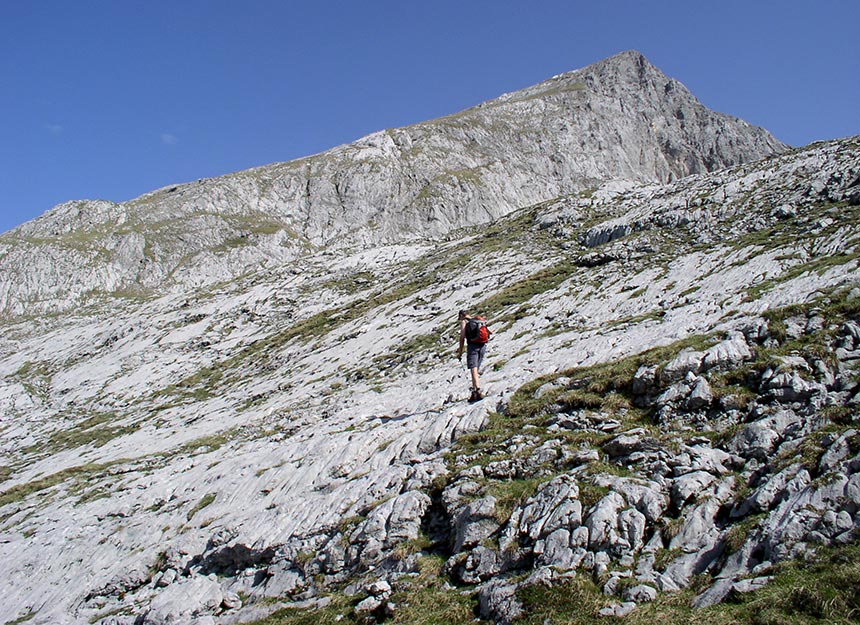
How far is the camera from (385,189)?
156m

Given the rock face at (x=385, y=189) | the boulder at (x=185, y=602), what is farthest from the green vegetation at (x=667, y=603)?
the rock face at (x=385, y=189)

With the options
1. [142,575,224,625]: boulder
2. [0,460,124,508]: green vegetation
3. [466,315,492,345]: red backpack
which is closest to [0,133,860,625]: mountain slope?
[142,575,224,625]: boulder

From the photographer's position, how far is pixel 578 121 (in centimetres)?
18288

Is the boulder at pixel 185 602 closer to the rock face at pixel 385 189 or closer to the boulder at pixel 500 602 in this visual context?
the boulder at pixel 500 602

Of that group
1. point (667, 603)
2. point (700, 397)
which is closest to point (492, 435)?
point (700, 397)

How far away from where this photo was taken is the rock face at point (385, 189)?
129250 mm

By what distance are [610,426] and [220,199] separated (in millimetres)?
159179

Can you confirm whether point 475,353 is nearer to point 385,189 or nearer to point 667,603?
point 667,603

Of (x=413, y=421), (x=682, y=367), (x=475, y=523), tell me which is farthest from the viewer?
(x=413, y=421)

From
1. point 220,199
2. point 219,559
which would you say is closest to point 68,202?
point 220,199

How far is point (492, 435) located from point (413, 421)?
4.71 meters

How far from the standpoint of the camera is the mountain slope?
1194 centimetres

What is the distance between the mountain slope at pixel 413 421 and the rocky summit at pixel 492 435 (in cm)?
12

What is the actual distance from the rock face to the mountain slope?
8148 cm
